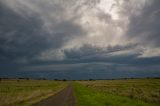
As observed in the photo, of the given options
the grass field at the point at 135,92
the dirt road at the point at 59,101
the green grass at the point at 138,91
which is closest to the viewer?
the dirt road at the point at 59,101

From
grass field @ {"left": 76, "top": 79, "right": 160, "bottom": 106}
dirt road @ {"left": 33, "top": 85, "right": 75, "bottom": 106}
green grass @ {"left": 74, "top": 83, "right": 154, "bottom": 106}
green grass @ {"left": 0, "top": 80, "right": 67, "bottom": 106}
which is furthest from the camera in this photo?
grass field @ {"left": 76, "top": 79, "right": 160, "bottom": 106}

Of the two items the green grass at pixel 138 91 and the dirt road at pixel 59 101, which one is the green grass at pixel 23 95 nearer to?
the dirt road at pixel 59 101

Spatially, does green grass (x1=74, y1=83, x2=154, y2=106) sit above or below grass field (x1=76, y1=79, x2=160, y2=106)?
below

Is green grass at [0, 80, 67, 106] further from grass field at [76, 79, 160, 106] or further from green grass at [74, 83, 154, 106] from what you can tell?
grass field at [76, 79, 160, 106]

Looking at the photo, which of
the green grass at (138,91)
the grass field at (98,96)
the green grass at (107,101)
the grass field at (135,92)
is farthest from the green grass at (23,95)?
the green grass at (138,91)

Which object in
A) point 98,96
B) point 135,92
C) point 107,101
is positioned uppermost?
point 135,92

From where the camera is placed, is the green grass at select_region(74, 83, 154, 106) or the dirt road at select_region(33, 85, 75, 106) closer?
the dirt road at select_region(33, 85, 75, 106)

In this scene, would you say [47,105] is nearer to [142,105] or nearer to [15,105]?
[15,105]

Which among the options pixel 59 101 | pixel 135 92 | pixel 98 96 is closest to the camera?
pixel 59 101

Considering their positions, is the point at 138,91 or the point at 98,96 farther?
the point at 138,91

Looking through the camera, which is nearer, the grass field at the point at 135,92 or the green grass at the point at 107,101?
the green grass at the point at 107,101

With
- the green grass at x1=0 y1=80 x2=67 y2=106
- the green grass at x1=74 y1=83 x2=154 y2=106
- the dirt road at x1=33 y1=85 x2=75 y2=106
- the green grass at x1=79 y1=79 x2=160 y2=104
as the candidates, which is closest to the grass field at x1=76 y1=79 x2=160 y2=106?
the green grass at x1=79 y1=79 x2=160 y2=104

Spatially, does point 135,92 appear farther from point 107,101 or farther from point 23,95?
point 23,95

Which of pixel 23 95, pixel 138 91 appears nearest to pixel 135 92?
pixel 138 91
